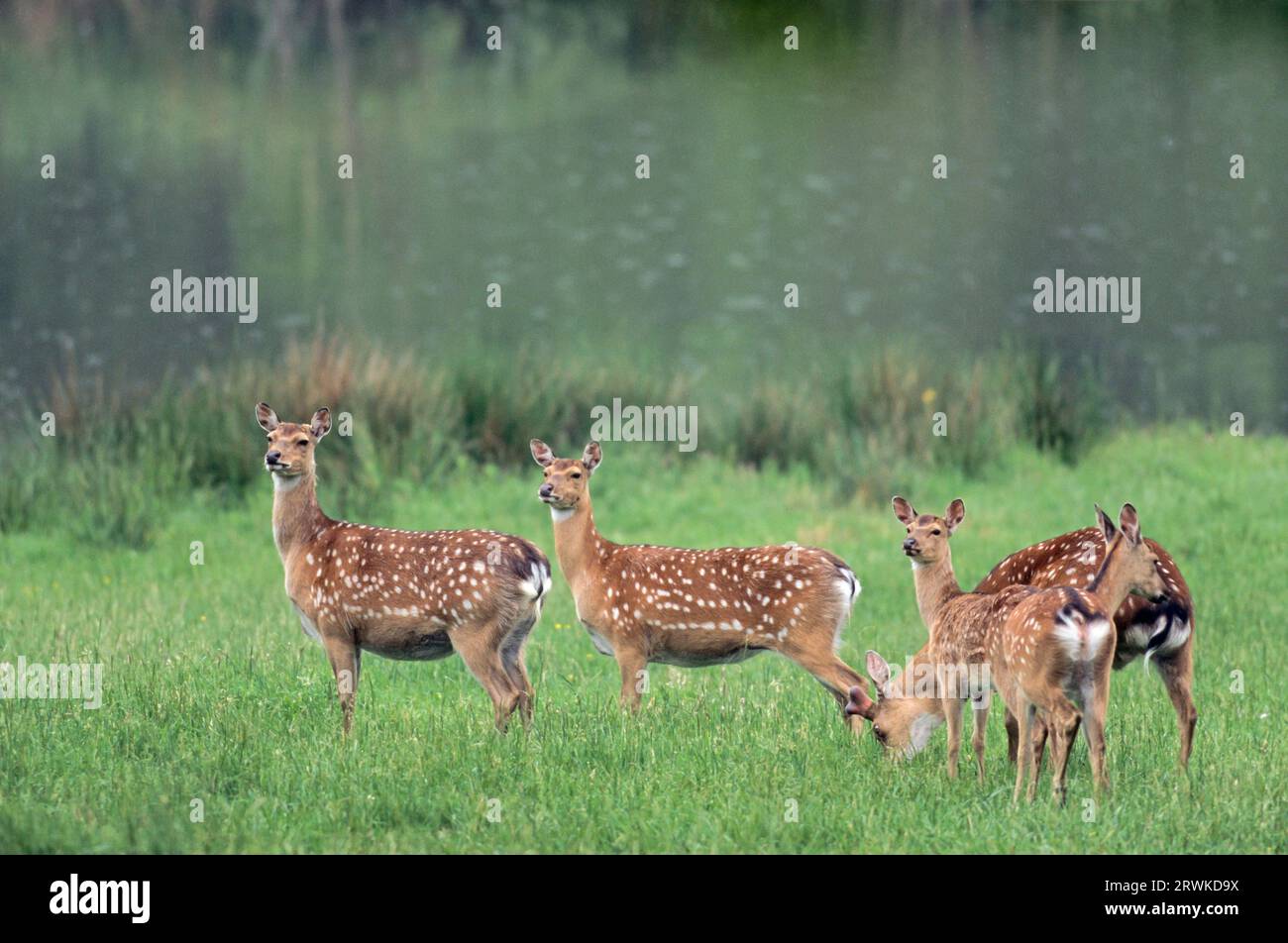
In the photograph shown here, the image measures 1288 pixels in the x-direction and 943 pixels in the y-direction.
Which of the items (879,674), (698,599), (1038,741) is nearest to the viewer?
(1038,741)

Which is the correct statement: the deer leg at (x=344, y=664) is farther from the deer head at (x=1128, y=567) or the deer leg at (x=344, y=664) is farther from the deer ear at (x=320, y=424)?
the deer head at (x=1128, y=567)

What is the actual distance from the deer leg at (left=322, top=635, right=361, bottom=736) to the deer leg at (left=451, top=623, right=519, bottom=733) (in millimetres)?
592

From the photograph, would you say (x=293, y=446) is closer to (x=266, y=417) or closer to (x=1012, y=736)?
(x=266, y=417)

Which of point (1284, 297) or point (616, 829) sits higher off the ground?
point (1284, 297)

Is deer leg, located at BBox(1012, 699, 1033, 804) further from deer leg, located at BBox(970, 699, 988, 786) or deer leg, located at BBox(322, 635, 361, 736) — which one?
deer leg, located at BBox(322, 635, 361, 736)

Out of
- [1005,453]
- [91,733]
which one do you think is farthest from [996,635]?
[1005,453]

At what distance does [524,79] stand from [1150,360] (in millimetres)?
13593

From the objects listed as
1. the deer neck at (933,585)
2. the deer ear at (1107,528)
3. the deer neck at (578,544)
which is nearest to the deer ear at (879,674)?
the deer neck at (933,585)

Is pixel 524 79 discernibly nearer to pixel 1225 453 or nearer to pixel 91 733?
pixel 1225 453

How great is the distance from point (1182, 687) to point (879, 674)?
4.52 ft

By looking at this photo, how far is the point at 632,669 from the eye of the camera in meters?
9.91

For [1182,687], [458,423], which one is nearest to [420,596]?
[1182,687]

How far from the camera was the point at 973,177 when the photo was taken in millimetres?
29031

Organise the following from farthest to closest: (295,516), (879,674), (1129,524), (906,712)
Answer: (295,516)
(879,674)
(906,712)
(1129,524)
